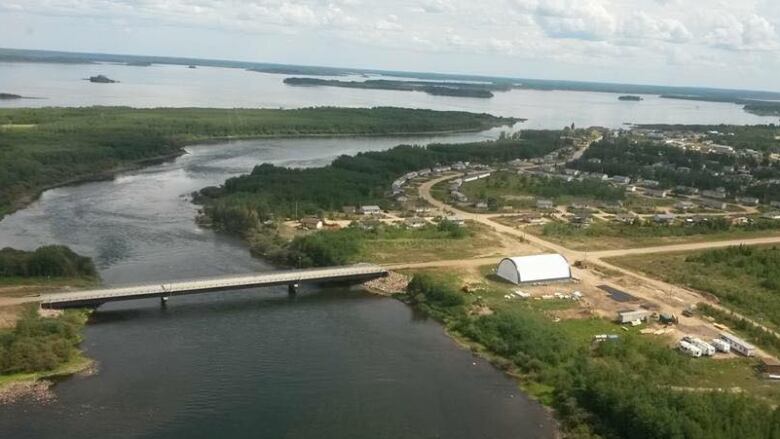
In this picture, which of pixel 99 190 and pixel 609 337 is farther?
pixel 99 190

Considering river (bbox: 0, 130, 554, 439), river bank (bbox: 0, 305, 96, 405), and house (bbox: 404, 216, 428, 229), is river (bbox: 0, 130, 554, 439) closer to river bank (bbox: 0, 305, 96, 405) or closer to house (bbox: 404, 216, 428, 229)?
river bank (bbox: 0, 305, 96, 405)

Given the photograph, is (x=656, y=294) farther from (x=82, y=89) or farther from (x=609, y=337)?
(x=82, y=89)

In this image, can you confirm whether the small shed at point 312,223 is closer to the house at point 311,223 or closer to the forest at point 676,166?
the house at point 311,223

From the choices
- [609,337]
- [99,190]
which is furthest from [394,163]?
[609,337]

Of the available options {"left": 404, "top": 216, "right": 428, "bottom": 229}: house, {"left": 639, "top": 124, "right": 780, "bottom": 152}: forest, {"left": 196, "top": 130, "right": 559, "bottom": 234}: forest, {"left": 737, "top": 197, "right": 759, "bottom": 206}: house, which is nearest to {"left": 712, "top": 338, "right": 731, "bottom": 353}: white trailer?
{"left": 404, "top": 216, "right": 428, "bottom": 229}: house

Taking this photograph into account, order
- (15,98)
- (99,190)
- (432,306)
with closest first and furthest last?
(432,306) < (99,190) < (15,98)

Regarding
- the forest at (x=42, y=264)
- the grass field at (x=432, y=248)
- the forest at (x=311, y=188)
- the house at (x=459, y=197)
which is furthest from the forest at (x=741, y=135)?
the forest at (x=42, y=264)

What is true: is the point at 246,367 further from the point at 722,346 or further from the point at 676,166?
the point at 676,166
